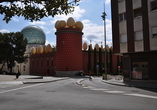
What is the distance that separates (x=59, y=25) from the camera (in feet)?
148

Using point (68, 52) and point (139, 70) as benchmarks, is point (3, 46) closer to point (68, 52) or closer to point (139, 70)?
point (68, 52)

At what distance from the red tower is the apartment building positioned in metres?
20.4

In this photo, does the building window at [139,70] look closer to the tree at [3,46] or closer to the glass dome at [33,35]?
the tree at [3,46]

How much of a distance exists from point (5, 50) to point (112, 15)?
107 feet

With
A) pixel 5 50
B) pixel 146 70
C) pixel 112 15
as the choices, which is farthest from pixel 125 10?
pixel 5 50

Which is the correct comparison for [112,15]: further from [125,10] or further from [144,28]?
[144,28]

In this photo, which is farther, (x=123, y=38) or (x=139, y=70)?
(x=123, y=38)

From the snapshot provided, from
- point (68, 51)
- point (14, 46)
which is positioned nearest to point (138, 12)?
point (68, 51)

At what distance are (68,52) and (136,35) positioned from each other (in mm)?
24360

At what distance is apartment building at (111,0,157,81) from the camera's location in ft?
64.9

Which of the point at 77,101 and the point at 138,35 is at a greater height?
the point at 138,35

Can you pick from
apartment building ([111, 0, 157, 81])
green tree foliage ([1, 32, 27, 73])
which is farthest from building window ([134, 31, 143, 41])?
green tree foliage ([1, 32, 27, 73])

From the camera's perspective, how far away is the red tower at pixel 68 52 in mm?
43000

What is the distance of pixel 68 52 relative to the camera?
142ft
